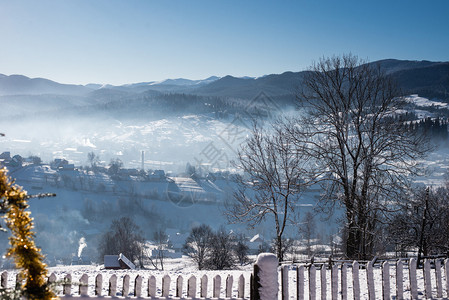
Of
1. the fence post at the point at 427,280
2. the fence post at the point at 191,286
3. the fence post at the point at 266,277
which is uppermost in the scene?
the fence post at the point at 266,277

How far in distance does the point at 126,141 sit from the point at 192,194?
9922 cm

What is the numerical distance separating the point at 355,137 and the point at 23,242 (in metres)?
13.8

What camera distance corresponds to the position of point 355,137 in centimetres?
1476

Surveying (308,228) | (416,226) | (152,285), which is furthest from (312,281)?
(308,228)

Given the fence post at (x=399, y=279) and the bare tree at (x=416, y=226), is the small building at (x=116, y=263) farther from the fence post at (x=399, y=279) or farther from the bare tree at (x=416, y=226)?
the fence post at (x=399, y=279)

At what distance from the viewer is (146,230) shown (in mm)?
90438

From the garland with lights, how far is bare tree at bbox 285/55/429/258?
11.7 m

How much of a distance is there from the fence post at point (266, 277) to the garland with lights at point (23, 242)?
315 cm

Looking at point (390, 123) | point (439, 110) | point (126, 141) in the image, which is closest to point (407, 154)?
point (390, 123)

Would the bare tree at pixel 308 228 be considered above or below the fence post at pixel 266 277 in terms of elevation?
below

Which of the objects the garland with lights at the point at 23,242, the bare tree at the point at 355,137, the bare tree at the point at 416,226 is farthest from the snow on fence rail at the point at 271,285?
the bare tree at the point at 355,137

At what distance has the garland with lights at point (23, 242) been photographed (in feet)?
10.7

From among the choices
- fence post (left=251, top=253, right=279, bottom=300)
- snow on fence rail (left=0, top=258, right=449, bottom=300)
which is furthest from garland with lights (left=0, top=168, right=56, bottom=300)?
fence post (left=251, top=253, right=279, bottom=300)

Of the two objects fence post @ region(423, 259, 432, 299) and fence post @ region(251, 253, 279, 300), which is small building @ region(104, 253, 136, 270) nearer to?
fence post @ region(251, 253, 279, 300)
